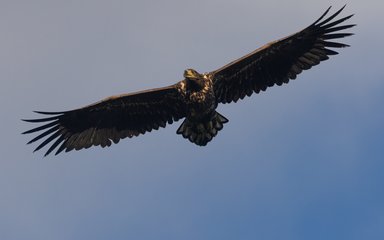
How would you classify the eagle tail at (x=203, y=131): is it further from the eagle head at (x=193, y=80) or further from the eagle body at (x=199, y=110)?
the eagle head at (x=193, y=80)

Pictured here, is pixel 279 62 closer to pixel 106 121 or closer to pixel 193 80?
pixel 193 80

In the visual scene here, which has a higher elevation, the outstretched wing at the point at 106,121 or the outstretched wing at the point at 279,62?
the outstretched wing at the point at 279,62

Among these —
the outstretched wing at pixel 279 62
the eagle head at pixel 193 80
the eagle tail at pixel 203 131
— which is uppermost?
the outstretched wing at pixel 279 62

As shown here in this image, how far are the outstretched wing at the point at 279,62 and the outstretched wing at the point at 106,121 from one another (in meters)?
1.42

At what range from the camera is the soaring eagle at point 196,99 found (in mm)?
38969

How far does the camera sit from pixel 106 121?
4031 centimetres

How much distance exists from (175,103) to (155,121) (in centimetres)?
104

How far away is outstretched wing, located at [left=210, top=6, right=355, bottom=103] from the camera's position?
129ft

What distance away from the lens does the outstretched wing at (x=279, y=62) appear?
39.2 meters

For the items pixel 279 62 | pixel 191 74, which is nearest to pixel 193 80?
pixel 191 74

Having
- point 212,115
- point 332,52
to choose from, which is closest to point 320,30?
point 332,52

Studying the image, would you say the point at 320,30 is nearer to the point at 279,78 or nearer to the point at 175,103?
the point at 279,78

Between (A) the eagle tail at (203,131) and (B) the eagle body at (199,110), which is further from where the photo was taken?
(A) the eagle tail at (203,131)

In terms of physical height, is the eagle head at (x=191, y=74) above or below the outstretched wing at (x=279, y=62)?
below
